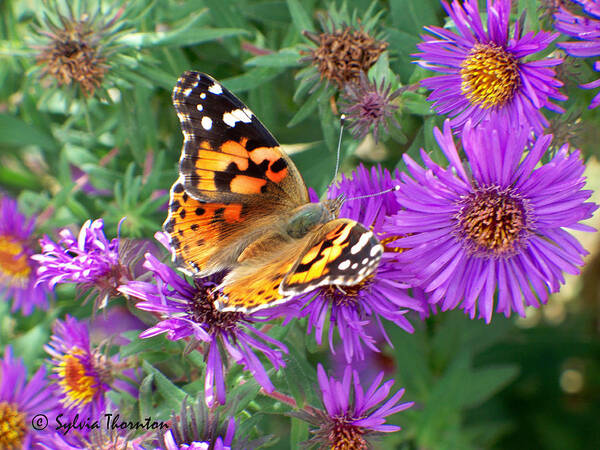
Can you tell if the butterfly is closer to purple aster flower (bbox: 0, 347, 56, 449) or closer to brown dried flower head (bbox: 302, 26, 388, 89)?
brown dried flower head (bbox: 302, 26, 388, 89)

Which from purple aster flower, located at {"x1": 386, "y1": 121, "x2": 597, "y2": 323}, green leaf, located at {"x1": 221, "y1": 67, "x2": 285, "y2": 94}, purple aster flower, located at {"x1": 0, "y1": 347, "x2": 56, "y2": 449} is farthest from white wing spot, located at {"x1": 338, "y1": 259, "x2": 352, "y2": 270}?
purple aster flower, located at {"x1": 0, "y1": 347, "x2": 56, "y2": 449}

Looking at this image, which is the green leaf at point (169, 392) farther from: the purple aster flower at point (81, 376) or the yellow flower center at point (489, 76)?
the yellow flower center at point (489, 76)

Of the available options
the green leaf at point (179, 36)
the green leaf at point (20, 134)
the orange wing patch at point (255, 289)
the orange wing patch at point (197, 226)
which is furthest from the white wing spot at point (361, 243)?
the green leaf at point (20, 134)

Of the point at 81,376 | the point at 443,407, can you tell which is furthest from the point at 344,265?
the point at 443,407

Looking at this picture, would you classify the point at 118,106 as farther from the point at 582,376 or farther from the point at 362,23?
the point at 582,376

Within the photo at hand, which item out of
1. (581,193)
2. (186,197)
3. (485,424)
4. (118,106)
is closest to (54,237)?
(118,106)

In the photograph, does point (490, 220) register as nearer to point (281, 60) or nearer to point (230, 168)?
point (230, 168)
